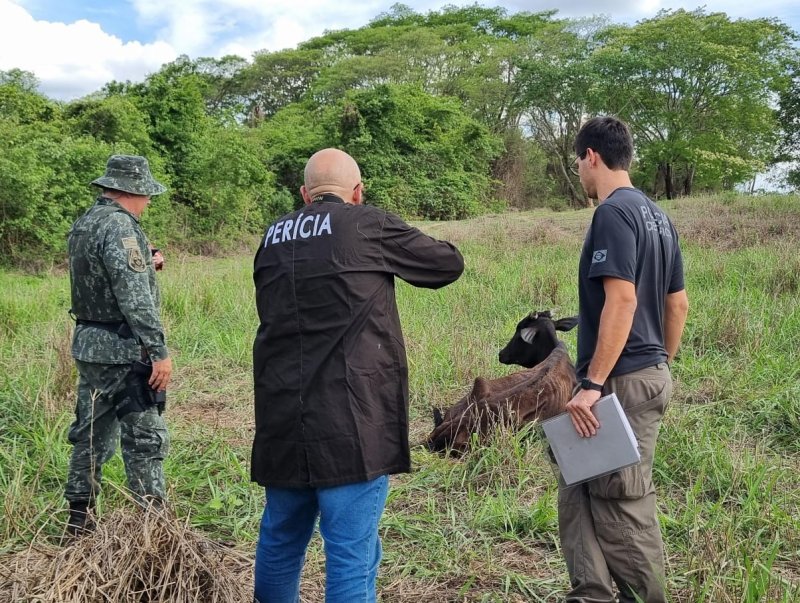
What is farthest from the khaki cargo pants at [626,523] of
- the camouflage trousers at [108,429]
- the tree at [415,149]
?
the tree at [415,149]

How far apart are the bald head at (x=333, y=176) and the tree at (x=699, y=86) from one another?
2251 cm

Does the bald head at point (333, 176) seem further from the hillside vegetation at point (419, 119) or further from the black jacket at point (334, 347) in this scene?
the hillside vegetation at point (419, 119)

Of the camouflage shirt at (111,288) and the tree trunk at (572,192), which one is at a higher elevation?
the tree trunk at (572,192)

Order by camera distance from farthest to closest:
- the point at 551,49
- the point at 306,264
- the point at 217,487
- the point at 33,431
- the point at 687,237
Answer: the point at 551,49 < the point at 687,237 < the point at 33,431 < the point at 217,487 < the point at 306,264

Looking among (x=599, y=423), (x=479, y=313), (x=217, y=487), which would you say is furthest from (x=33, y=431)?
(x=479, y=313)

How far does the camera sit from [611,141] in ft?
7.45

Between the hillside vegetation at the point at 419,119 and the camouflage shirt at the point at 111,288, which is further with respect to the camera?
the hillside vegetation at the point at 419,119

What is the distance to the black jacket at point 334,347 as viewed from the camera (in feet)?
6.21

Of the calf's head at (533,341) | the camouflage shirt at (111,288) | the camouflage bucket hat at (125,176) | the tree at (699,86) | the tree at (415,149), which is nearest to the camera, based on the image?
the camouflage shirt at (111,288)

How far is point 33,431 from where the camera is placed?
3.84 meters

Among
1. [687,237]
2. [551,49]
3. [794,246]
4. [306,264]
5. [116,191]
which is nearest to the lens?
[306,264]

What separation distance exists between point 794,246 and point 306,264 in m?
9.17

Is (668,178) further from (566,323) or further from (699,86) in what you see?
(566,323)

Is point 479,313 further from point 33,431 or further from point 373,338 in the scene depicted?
point 373,338
